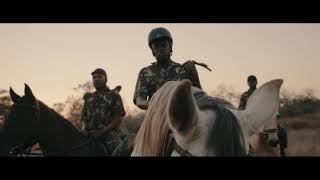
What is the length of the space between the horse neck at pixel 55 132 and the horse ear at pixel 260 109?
245cm

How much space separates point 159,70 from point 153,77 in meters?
0.10

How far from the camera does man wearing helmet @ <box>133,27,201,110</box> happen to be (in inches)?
172

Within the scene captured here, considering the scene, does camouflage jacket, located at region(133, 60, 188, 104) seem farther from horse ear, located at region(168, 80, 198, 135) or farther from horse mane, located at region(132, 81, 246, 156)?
horse ear, located at region(168, 80, 198, 135)

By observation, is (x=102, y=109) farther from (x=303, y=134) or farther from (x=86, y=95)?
(x=303, y=134)

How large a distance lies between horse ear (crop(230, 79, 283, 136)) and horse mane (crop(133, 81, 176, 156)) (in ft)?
1.51

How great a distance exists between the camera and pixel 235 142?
10.6 ft

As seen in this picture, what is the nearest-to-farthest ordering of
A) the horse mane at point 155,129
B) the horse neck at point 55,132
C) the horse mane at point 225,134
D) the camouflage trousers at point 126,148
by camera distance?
the horse mane at point 225,134 → the horse mane at point 155,129 → the camouflage trousers at point 126,148 → the horse neck at point 55,132

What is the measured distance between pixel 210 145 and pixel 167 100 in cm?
42

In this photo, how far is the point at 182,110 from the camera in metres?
3.13

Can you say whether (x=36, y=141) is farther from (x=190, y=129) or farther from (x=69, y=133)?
(x=190, y=129)

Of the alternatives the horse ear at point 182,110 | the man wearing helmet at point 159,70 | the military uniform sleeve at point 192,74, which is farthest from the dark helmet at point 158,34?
the horse ear at point 182,110

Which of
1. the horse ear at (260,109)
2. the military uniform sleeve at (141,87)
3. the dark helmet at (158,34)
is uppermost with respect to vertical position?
the dark helmet at (158,34)

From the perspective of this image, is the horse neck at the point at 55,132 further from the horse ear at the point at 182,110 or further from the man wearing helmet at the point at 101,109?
the horse ear at the point at 182,110

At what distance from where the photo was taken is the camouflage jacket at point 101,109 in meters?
5.59
